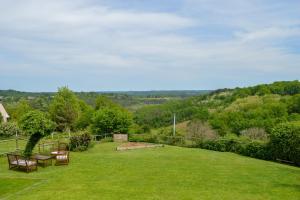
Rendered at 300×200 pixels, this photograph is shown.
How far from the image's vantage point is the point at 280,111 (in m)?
52.5

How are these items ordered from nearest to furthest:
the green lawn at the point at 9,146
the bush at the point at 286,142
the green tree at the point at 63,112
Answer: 1. the bush at the point at 286,142
2. the green lawn at the point at 9,146
3. the green tree at the point at 63,112

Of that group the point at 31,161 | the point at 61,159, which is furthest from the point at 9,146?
the point at 31,161

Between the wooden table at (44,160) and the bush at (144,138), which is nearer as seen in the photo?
the wooden table at (44,160)

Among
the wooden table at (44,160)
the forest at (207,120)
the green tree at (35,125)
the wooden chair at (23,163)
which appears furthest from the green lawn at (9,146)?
the wooden chair at (23,163)

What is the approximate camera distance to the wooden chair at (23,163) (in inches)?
623

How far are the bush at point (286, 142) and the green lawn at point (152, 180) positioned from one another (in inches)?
79.1

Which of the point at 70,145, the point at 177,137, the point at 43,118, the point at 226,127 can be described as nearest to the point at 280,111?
the point at 226,127

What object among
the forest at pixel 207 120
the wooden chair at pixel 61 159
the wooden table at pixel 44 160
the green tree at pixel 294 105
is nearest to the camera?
the wooden table at pixel 44 160

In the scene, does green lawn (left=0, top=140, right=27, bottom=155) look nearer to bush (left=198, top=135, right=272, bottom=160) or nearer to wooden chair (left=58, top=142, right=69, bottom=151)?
wooden chair (left=58, top=142, right=69, bottom=151)

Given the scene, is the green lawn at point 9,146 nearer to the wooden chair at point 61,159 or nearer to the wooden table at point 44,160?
the wooden table at point 44,160

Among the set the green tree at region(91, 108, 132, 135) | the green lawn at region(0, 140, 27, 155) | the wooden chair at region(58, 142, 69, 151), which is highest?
the green tree at region(91, 108, 132, 135)

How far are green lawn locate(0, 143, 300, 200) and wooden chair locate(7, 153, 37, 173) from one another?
34cm

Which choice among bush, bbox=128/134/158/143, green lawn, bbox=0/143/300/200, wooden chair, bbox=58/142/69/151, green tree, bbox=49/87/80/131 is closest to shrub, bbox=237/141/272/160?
green lawn, bbox=0/143/300/200

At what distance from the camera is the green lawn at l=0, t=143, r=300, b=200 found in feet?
40.2
